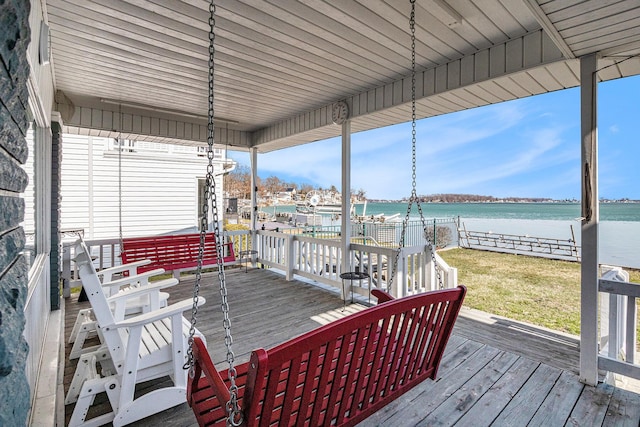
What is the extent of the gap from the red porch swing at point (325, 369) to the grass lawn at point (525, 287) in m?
3.30

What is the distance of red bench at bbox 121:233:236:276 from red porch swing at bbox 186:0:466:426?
3400 millimetres

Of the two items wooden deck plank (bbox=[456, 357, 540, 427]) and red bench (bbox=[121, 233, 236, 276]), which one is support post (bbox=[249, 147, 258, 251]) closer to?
red bench (bbox=[121, 233, 236, 276])

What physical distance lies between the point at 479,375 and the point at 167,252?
14.5ft

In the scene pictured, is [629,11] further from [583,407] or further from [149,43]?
[149,43]

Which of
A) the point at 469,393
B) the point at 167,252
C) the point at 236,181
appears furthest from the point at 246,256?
the point at 236,181

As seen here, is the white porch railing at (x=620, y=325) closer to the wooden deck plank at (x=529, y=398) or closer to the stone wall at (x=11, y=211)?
the wooden deck plank at (x=529, y=398)

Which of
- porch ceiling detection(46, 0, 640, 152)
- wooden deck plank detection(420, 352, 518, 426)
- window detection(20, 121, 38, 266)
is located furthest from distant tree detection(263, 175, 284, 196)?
wooden deck plank detection(420, 352, 518, 426)

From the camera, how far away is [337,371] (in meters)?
1.29

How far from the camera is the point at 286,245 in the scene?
5430 millimetres

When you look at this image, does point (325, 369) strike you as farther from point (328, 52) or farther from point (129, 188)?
point (129, 188)

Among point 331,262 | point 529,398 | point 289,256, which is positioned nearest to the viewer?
point 529,398

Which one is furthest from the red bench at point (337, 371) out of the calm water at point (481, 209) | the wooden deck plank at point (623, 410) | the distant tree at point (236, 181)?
the calm water at point (481, 209)

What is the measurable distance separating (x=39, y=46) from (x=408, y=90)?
3234 millimetres

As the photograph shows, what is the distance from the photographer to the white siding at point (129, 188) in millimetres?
6422
